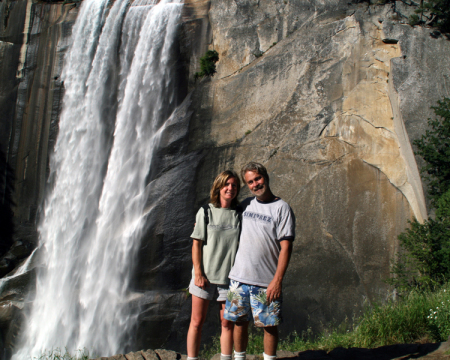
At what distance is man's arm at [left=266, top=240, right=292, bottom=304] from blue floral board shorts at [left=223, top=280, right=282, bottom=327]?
0.20 ft

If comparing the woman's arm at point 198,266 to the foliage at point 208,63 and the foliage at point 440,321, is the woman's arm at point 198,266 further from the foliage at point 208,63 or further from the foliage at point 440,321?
the foliage at point 208,63

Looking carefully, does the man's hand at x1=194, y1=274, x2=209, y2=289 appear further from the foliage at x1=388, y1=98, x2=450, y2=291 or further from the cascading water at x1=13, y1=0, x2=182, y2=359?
the cascading water at x1=13, y1=0, x2=182, y2=359

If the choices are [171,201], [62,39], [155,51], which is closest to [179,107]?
[155,51]

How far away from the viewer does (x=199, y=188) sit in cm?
828

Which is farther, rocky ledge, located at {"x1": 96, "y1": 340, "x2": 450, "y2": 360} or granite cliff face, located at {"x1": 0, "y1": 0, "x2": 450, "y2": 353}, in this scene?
granite cliff face, located at {"x1": 0, "y1": 0, "x2": 450, "y2": 353}

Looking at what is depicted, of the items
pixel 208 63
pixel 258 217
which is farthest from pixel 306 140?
pixel 258 217

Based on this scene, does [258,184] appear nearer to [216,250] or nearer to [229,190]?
[229,190]

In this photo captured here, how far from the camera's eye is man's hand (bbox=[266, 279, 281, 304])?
2771mm

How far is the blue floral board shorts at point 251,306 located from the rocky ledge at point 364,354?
118 cm

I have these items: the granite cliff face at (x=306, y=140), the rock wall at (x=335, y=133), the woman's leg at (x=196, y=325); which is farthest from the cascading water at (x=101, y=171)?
the woman's leg at (x=196, y=325)

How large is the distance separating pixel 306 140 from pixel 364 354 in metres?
4.53

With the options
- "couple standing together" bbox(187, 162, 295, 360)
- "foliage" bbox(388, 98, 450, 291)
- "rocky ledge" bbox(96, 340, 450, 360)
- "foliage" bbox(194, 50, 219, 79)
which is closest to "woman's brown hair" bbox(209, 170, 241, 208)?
"couple standing together" bbox(187, 162, 295, 360)

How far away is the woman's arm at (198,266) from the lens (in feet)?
9.96

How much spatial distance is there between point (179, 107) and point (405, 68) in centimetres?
514
